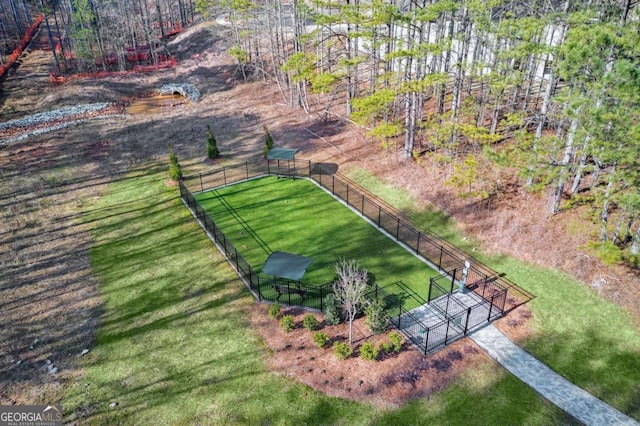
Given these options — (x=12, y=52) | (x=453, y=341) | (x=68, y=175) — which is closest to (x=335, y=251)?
(x=453, y=341)

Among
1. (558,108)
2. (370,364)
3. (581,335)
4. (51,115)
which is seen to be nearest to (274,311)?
(370,364)

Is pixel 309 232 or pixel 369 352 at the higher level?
pixel 369 352

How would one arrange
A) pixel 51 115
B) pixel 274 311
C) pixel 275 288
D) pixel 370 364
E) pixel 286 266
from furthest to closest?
1. pixel 51 115
2. pixel 275 288
3. pixel 286 266
4. pixel 274 311
5. pixel 370 364

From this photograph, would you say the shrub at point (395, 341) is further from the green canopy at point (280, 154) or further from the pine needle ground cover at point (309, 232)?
the green canopy at point (280, 154)

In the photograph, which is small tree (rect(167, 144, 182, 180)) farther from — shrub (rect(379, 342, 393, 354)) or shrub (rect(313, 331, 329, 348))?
shrub (rect(379, 342, 393, 354))

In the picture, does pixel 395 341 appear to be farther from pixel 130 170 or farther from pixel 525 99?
pixel 130 170

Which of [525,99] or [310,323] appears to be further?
[525,99]
